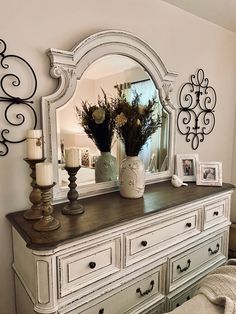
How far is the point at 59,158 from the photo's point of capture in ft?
5.07

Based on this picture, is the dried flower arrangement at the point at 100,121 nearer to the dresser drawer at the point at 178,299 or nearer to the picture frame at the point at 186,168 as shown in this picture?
the picture frame at the point at 186,168

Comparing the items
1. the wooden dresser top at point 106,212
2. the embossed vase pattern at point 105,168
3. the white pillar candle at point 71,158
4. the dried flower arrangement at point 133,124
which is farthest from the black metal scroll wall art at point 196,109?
the white pillar candle at point 71,158

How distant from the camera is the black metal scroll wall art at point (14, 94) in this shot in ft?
4.47

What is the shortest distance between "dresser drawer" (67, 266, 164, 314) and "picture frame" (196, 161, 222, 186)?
88 cm

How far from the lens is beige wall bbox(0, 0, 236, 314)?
1401 millimetres

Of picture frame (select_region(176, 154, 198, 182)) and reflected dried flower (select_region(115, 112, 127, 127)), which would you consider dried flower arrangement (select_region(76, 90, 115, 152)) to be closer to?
reflected dried flower (select_region(115, 112, 127, 127))

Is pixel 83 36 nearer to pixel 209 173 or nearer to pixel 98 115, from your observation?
pixel 98 115

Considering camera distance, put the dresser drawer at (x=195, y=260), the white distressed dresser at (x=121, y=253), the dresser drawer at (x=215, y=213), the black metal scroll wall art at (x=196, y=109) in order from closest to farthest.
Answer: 1. the white distressed dresser at (x=121, y=253)
2. the dresser drawer at (x=195, y=260)
3. the dresser drawer at (x=215, y=213)
4. the black metal scroll wall art at (x=196, y=109)

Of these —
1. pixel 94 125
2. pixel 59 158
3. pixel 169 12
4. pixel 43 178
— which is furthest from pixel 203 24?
pixel 43 178

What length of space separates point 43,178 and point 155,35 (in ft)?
4.87

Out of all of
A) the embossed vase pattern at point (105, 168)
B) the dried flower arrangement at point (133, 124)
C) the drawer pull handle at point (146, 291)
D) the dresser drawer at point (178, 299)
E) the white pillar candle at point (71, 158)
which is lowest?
the dresser drawer at point (178, 299)

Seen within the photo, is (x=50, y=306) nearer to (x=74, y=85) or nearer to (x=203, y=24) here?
(x=74, y=85)

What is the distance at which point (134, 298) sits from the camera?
1.44 meters

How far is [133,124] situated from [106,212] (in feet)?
1.88
